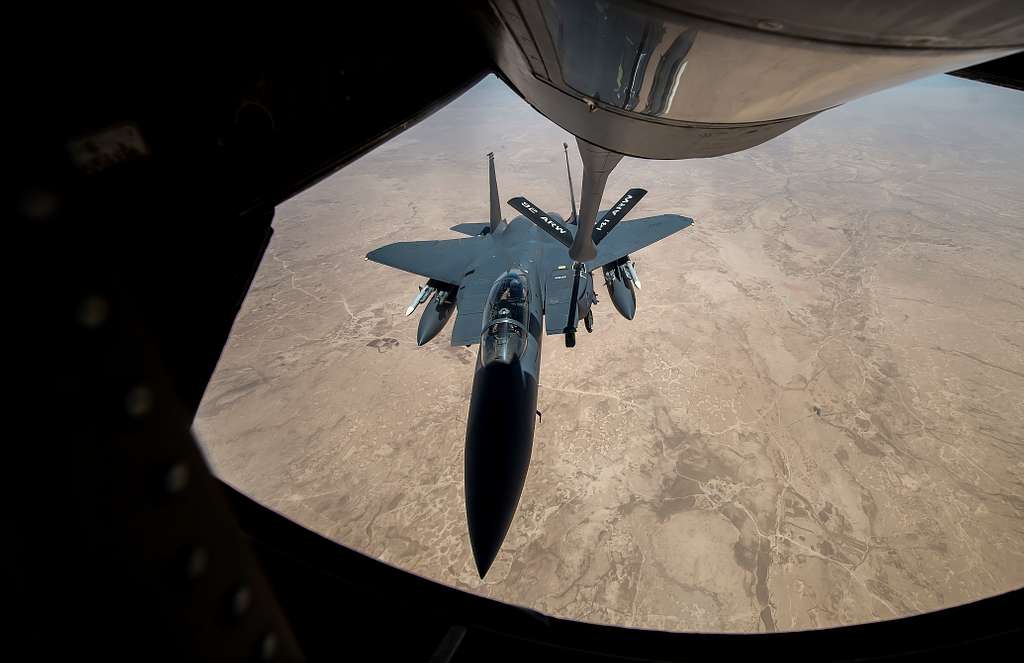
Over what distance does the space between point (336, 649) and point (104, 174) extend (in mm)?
1747

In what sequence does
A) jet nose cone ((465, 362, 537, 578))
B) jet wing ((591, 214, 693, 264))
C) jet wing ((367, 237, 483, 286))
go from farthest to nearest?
1. jet wing ((591, 214, 693, 264))
2. jet wing ((367, 237, 483, 286))
3. jet nose cone ((465, 362, 537, 578))

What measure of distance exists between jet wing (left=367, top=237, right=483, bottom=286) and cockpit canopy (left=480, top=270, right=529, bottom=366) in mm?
2080

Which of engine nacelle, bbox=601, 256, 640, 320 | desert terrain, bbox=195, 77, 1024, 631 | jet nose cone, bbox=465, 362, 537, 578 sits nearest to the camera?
jet nose cone, bbox=465, 362, 537, 578

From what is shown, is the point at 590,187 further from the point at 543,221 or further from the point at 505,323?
the point at 543,221

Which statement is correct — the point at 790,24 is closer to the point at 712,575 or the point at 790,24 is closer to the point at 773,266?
the point at 712,575

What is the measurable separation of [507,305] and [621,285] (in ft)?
14.6

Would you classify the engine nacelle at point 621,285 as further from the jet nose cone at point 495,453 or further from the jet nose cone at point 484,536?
the jet nose cone at point 484,536

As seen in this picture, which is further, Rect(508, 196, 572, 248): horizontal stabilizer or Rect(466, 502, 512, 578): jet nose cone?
Rect(508, 196, 572, 248): horizontal stabilizer

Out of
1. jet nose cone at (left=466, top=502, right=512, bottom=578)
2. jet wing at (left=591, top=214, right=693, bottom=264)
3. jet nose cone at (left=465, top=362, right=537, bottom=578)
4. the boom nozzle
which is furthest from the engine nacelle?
jet nose cone at (left=466, top=502, right=512, bottom=578)

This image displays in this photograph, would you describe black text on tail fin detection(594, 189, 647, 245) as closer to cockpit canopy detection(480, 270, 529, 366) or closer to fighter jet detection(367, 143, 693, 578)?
fighter jet detection(367, 143, 693, 578)

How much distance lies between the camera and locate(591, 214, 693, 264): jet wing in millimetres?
9430

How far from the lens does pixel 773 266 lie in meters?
18.0

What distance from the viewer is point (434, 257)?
32.0 feet

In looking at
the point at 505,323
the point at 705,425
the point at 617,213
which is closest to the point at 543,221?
the point at 617,213
